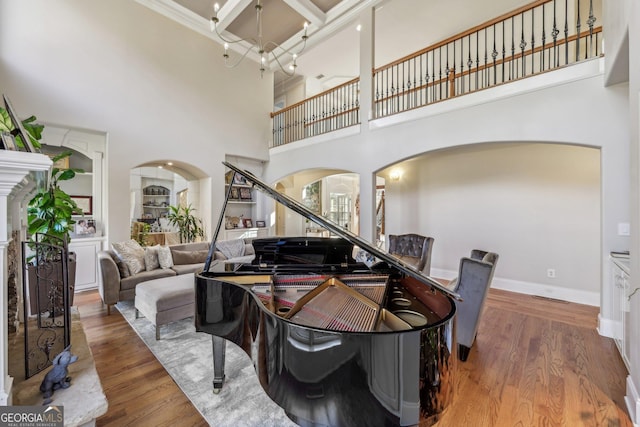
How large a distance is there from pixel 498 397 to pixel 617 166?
2541 mm

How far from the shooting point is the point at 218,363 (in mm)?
1992

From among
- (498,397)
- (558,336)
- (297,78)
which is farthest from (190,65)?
(558,336)

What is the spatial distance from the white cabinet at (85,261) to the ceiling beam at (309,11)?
208 inches

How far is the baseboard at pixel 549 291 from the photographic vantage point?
364 cm

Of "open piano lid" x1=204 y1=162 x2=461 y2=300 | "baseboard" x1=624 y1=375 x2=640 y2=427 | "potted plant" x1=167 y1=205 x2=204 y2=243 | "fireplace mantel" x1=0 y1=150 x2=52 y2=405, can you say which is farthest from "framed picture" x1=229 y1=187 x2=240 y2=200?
"baseboard" x1=624 y1=375 x2=640 y2=427

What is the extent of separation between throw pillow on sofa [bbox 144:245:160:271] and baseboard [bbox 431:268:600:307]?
5280mm

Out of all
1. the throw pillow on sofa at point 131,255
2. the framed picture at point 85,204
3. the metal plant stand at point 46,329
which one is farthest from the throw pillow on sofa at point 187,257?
the metal plant stand at point 46,329

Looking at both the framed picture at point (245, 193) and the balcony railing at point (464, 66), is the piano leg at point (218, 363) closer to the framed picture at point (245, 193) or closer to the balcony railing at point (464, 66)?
the balcony railing at point (464, 66)

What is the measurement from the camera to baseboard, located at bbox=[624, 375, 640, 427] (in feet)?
5.42

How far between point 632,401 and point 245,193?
6606 millimetres

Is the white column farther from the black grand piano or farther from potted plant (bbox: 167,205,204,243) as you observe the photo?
potted plant (bbox: 167,205,204,243)

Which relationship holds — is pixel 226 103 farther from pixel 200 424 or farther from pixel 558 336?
pixel 558 336

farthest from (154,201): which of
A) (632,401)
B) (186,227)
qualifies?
(632,401)

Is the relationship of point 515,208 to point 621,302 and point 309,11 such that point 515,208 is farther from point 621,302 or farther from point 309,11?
point 309,11
